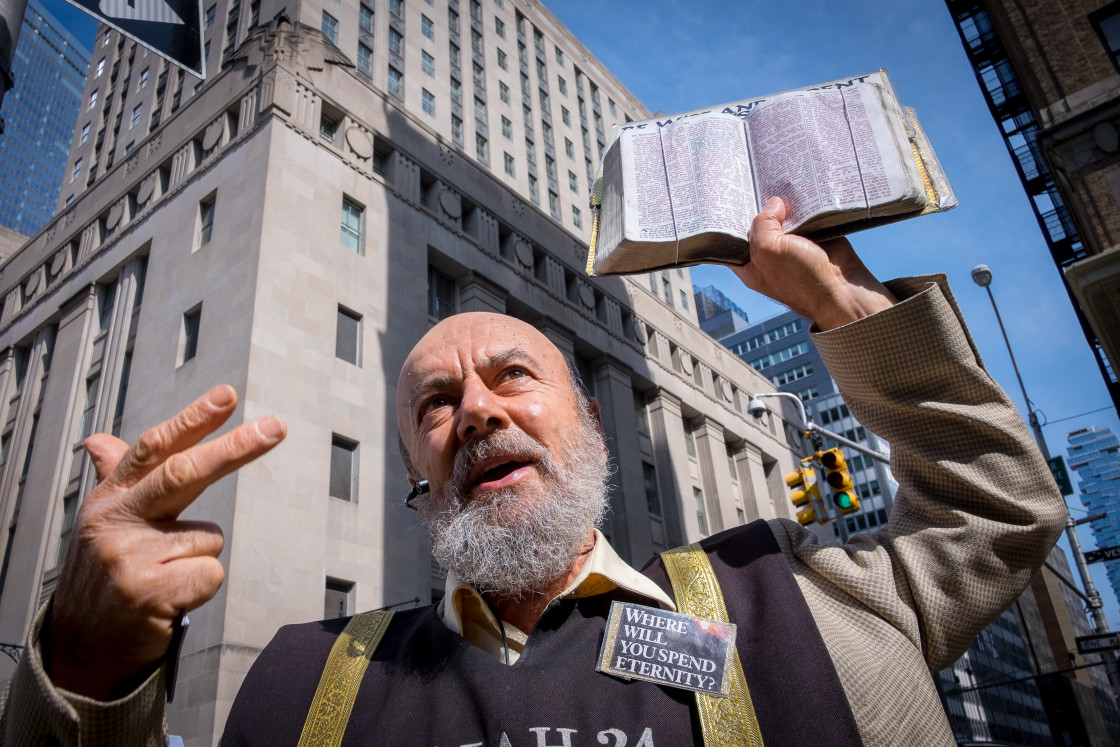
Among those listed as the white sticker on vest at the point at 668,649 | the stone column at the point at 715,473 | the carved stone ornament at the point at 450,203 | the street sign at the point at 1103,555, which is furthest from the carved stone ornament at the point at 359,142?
the white sticker on vest at the point at 668,649

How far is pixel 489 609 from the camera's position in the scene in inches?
94.1

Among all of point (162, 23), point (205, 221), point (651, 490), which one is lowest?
point (162, 23)

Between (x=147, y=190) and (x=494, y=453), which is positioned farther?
(x=147, y=190)

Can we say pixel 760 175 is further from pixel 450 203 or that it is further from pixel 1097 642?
pixel 450 203

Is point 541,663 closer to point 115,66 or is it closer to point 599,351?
point 599,351

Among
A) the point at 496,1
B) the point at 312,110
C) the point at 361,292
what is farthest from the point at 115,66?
the point at 361,292

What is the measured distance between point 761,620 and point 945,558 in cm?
52

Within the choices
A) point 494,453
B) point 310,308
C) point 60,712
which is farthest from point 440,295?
point 60,712

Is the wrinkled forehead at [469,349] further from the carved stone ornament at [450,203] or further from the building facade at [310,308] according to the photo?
the carved stone ornament at [450,203]

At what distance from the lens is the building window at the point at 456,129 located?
33.3 metres

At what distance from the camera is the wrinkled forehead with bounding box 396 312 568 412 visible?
284cm

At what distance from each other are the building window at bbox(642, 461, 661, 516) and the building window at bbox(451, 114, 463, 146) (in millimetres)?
16320

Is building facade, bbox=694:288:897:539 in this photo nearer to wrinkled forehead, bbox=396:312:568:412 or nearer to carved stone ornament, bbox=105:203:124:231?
carved stone ornament, bbox=105:203:124:231

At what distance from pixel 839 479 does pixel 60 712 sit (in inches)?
526
